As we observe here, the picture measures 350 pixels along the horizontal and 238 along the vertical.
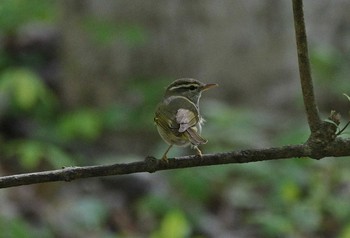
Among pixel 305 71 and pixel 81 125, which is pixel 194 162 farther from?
pixel 81 125

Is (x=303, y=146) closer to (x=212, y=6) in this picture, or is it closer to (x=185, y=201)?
(x=185, y=201)

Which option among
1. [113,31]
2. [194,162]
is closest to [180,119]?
[194,162]

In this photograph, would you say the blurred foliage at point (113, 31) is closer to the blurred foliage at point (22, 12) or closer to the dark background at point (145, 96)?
the dark background at point (145, 96)

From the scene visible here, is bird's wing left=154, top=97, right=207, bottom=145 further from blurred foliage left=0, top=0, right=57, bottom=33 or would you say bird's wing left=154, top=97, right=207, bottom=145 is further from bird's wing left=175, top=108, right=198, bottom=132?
blurred foliage left=0, top=0, right=57, bottom=33

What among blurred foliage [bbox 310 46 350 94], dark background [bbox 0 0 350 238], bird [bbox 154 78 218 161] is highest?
bird [bbox 154 78 218 161]

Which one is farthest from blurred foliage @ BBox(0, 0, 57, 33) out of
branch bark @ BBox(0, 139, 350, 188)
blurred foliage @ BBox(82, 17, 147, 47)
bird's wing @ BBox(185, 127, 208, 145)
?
branch bark @ BBox(0, 139, 350, 188)

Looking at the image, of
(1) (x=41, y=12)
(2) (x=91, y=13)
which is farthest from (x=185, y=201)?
(2) (x=91, y=13)

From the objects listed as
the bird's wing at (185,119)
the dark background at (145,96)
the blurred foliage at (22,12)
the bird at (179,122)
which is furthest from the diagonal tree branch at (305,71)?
the blurred foliage at (22,12)
